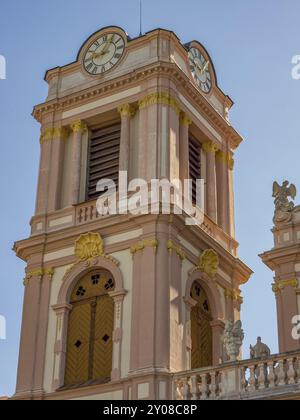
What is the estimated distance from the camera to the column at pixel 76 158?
29.7m

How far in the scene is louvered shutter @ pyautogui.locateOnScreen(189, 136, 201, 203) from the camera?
3067 cm

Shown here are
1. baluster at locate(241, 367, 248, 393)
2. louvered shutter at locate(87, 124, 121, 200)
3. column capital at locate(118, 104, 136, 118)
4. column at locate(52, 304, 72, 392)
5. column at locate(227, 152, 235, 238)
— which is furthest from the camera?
column at locate(227, 152, 235, 238)

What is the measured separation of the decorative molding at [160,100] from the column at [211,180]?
2553mm

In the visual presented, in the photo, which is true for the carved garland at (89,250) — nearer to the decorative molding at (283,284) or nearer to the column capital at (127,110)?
the column capital at (127,110)

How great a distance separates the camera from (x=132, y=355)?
83.6 ft

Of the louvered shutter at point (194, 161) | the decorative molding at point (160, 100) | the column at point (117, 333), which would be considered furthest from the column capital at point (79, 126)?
the column at point (117, 333)

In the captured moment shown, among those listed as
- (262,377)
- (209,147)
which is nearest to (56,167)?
(209,147)

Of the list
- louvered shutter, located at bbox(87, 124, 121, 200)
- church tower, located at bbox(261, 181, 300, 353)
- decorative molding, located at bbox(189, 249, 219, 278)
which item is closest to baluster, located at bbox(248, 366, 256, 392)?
church tower, located at bbox(261, 181, 300, 353)

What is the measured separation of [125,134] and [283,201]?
204 inches

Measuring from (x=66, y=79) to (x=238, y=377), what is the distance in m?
13.2

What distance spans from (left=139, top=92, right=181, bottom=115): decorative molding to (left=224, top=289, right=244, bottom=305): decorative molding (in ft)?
18.6

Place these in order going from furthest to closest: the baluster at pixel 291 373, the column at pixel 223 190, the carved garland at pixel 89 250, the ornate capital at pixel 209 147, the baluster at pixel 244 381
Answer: the ornate capital at pixel 209 147 < the column at pixel 223 190 < the carved garland at pixel 89 250 < the baluster at pixel 244 381 < the baluster at pixel 291 373

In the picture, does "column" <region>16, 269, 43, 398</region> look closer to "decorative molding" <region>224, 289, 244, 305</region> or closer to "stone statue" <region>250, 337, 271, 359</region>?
"decorative molding" <region>224, 289, 244, 305</region>
